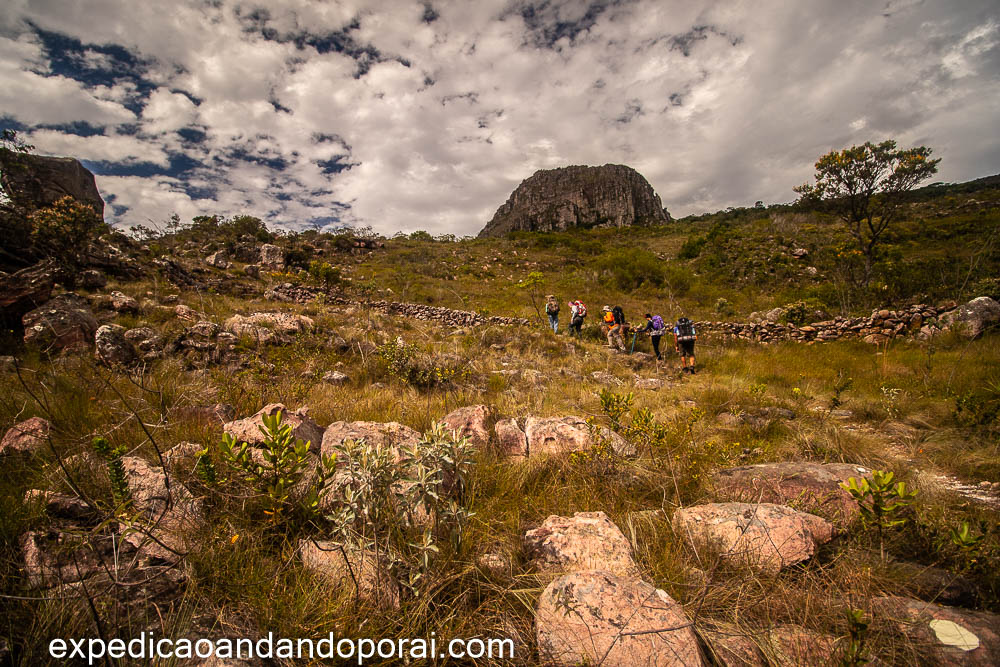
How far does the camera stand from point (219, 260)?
18.6m

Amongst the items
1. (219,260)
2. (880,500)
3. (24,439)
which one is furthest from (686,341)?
(219,260)

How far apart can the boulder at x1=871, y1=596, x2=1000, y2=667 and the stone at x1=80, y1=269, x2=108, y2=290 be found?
48.2 feet

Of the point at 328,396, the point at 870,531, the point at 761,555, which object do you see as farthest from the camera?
the point at 328,396

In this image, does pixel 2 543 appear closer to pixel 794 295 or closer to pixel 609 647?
pixel 609 647

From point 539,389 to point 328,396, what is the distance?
119 inches

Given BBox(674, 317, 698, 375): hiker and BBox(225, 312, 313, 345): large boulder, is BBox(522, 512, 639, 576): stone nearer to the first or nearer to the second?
BBox(225, 312, 313, 345): large boulder

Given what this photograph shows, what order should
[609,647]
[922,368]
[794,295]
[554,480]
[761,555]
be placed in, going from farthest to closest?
[794,295] → [922,368] → [554,480] → [761,555] → [609,647]

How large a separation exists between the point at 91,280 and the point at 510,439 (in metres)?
12.7

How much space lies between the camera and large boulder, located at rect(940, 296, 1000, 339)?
284 inches

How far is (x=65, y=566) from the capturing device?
4.81ft

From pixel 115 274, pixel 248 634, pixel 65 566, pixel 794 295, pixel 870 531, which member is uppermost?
pixel 115 274

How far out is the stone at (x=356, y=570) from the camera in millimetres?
1500

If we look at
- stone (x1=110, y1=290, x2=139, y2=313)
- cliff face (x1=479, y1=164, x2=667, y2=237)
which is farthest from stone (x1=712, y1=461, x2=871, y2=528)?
cliff face (x1=479, y1=164, x2=667, y2=237)

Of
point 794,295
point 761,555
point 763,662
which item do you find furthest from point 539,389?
point 794,295
